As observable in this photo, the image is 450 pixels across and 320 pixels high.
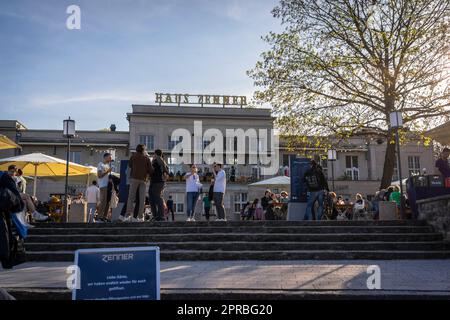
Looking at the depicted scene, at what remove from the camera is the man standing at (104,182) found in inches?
494

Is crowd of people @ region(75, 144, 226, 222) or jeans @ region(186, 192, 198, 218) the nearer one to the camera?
crowd of people @ region(75, 144, 226, 222)

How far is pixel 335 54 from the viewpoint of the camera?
19.7 m

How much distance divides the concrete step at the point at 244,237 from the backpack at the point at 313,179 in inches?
96.3

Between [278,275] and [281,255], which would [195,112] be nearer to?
[281,255]


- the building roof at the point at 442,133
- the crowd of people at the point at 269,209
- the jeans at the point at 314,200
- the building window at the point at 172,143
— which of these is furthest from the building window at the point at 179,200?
the jeans at the point at 314,200

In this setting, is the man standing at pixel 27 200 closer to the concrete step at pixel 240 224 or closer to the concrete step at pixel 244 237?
the concrete step at pixel 240 224

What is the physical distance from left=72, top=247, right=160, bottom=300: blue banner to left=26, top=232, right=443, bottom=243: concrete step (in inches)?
251

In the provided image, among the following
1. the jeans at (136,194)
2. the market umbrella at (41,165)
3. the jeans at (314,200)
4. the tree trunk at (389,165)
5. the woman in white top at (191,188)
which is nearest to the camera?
the jeans at (136,194)

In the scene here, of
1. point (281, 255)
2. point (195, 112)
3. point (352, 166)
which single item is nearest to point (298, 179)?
point (281, 255)

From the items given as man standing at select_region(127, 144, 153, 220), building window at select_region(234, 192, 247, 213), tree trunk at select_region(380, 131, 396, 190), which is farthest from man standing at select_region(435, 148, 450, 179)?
building window at select_region(234, 192, 247, 213)

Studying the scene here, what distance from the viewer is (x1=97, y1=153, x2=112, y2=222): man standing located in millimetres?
12539

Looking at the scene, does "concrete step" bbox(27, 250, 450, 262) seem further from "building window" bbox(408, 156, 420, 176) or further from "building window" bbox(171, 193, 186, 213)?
"building window" bbox(408, 156, 420, 176)

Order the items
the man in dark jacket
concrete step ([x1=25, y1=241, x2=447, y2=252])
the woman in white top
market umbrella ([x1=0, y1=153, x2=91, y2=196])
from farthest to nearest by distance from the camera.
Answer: market umbrella ([x1=0, y1=153, x2=91, y2=196])
the woman in white top
concrete step ([x1=25, y1=241, x2=447, y2=252])
the man in dark jacket
